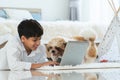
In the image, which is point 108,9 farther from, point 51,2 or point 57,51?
point 57,51

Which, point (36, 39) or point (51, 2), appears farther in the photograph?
point (51, 2)

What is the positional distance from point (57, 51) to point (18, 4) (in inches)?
149

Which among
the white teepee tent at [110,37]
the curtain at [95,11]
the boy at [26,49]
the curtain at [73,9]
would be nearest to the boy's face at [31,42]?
the boy at [26,49]

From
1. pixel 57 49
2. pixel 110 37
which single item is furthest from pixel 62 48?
pixel 110 37

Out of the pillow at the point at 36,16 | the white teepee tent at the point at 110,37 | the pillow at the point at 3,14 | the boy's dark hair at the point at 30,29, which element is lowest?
the pillow at the point at 36,16

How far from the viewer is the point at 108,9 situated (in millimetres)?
4805

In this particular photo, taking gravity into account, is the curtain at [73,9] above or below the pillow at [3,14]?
below

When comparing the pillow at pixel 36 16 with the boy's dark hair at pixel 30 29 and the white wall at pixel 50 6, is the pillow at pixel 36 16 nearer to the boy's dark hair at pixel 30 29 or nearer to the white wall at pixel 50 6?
the white wall at pixel 50 6

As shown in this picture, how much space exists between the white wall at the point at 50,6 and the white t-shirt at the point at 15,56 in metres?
3.90

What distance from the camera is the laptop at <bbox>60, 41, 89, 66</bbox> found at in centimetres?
128

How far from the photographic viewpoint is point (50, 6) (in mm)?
5461

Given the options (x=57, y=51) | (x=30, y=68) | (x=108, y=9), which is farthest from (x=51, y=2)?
(x=30, y=68)

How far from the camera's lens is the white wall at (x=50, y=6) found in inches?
208

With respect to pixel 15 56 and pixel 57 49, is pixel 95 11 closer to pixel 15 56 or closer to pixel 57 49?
pixel 57 49
